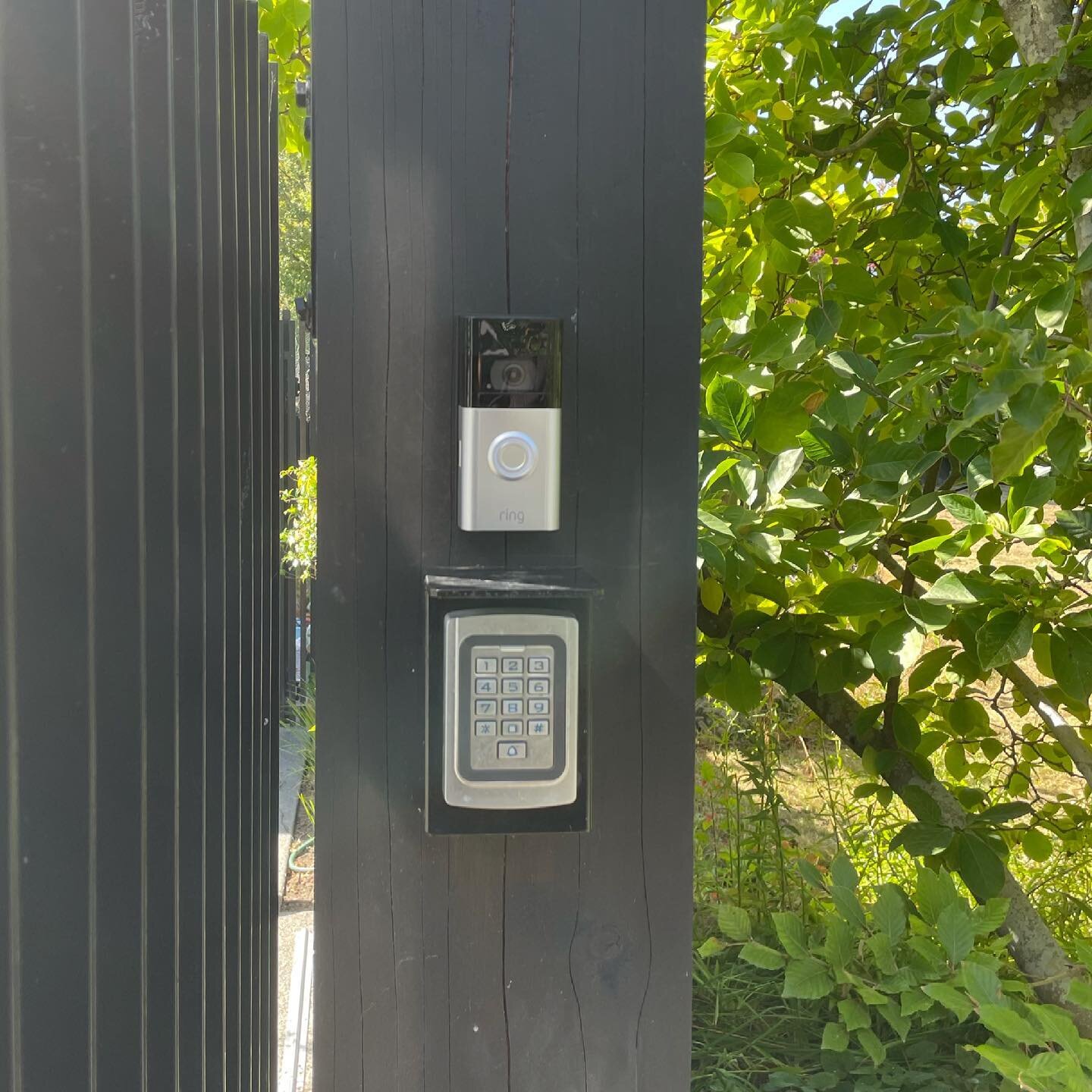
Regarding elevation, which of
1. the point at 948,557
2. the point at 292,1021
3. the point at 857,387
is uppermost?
the point at 857,387

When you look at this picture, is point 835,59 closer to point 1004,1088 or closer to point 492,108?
Answer: point 492,108

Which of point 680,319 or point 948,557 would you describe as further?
point 948,557

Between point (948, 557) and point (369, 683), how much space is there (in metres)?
0.99

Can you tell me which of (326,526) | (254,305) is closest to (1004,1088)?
(326,526)

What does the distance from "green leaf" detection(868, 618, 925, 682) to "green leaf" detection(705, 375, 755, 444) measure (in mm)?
435

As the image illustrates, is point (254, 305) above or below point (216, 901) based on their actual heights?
above

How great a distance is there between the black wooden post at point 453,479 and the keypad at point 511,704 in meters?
0.09

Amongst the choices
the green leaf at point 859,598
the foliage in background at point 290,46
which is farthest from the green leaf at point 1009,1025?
the foliage in background at point 290,46

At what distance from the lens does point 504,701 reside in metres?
1.15

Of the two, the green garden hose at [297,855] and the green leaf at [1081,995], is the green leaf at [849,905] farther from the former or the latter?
the green garden hose at [297,855]

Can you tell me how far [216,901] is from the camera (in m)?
1.26

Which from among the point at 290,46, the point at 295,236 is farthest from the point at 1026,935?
the point at 295,236

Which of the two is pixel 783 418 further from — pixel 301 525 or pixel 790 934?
pixel 301 525

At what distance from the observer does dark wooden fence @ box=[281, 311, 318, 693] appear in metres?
6.30
